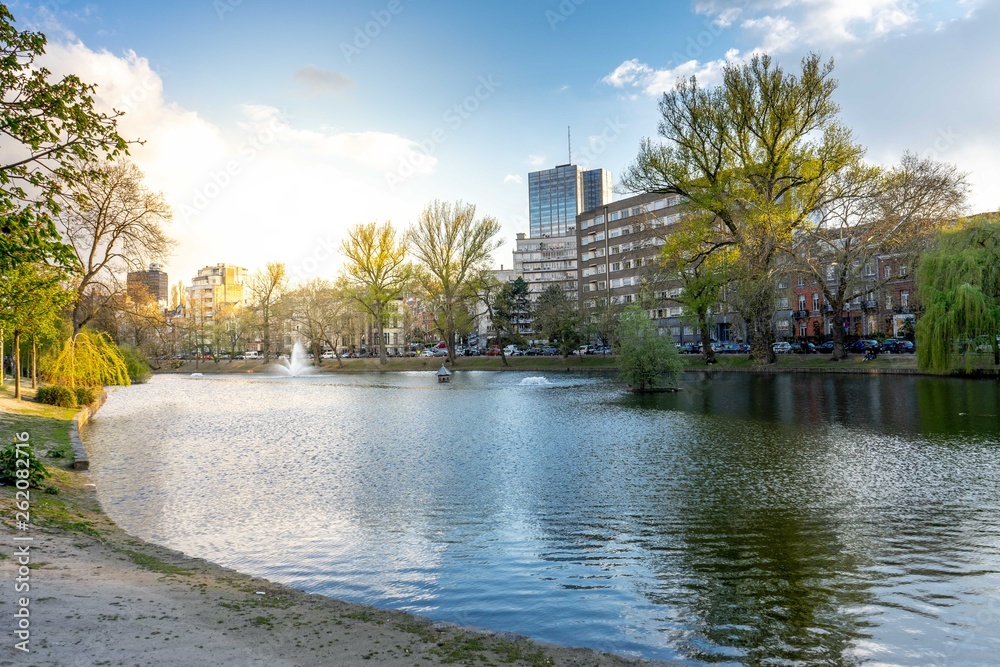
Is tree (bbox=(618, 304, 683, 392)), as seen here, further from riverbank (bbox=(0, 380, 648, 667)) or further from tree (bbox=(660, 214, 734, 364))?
riverbank (bbox=(0, 380, 648, 667))

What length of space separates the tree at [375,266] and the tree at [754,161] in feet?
125

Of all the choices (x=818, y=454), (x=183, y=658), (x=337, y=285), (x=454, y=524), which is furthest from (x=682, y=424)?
(x=337, y=285)

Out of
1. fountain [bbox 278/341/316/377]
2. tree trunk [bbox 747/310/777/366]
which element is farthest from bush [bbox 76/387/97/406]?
tree trunk [bbox 747/310/777/366]

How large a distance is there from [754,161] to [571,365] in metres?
30.7

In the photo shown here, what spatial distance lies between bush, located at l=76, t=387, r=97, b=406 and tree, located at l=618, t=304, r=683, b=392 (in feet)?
100

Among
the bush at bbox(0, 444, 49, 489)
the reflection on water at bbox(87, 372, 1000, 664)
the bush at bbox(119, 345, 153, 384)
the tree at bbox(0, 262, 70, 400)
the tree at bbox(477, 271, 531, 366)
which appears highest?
the tree at bbox(477, 271, 531, 366)

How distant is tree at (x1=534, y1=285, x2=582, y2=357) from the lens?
72.8 m

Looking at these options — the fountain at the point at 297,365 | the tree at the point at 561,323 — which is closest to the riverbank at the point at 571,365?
the fountain at the point at 297,365

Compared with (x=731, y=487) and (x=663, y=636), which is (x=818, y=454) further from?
(x=663, y=636)

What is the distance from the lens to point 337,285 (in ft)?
281

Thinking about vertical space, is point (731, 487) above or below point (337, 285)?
below

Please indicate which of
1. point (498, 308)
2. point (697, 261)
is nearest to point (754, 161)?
point (697, 261)

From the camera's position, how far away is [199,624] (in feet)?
20.5

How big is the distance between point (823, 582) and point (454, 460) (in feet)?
37.4
